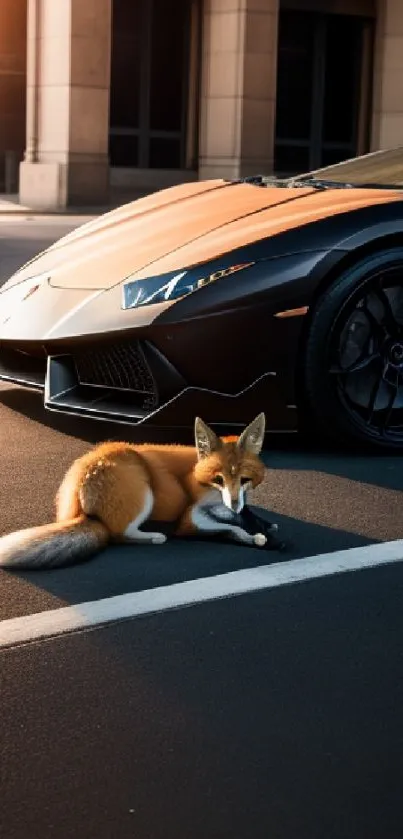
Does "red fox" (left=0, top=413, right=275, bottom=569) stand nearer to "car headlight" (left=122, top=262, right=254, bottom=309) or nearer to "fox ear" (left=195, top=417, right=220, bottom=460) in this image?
"fox ear" (left=195, top=417, right=220, bottom=460)

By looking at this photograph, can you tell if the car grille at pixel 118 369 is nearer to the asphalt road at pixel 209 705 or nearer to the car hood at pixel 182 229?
the car hood at pixel 182 229

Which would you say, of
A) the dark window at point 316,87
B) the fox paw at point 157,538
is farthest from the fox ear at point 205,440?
the dark window at point 316,87

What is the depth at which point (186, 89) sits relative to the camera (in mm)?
33031

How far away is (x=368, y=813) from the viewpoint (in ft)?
9.45

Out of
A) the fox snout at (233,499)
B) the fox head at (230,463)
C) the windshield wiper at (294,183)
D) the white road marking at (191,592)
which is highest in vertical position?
the windshield wiper at (294,183)

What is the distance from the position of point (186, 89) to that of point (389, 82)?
181 inches

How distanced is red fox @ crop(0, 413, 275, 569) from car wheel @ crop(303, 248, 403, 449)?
4.24ft

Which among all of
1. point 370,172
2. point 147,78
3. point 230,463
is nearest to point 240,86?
point 147,78

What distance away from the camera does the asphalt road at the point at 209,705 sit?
2.87 meters

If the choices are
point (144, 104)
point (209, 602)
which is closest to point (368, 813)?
point (209, 602)

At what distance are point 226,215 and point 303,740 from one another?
3.53 m

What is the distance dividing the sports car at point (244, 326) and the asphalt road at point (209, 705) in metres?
1.06

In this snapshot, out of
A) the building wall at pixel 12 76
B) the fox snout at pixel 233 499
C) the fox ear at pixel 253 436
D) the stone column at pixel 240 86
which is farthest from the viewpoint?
the building wall at pixel 12 76

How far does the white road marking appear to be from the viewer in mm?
3889
